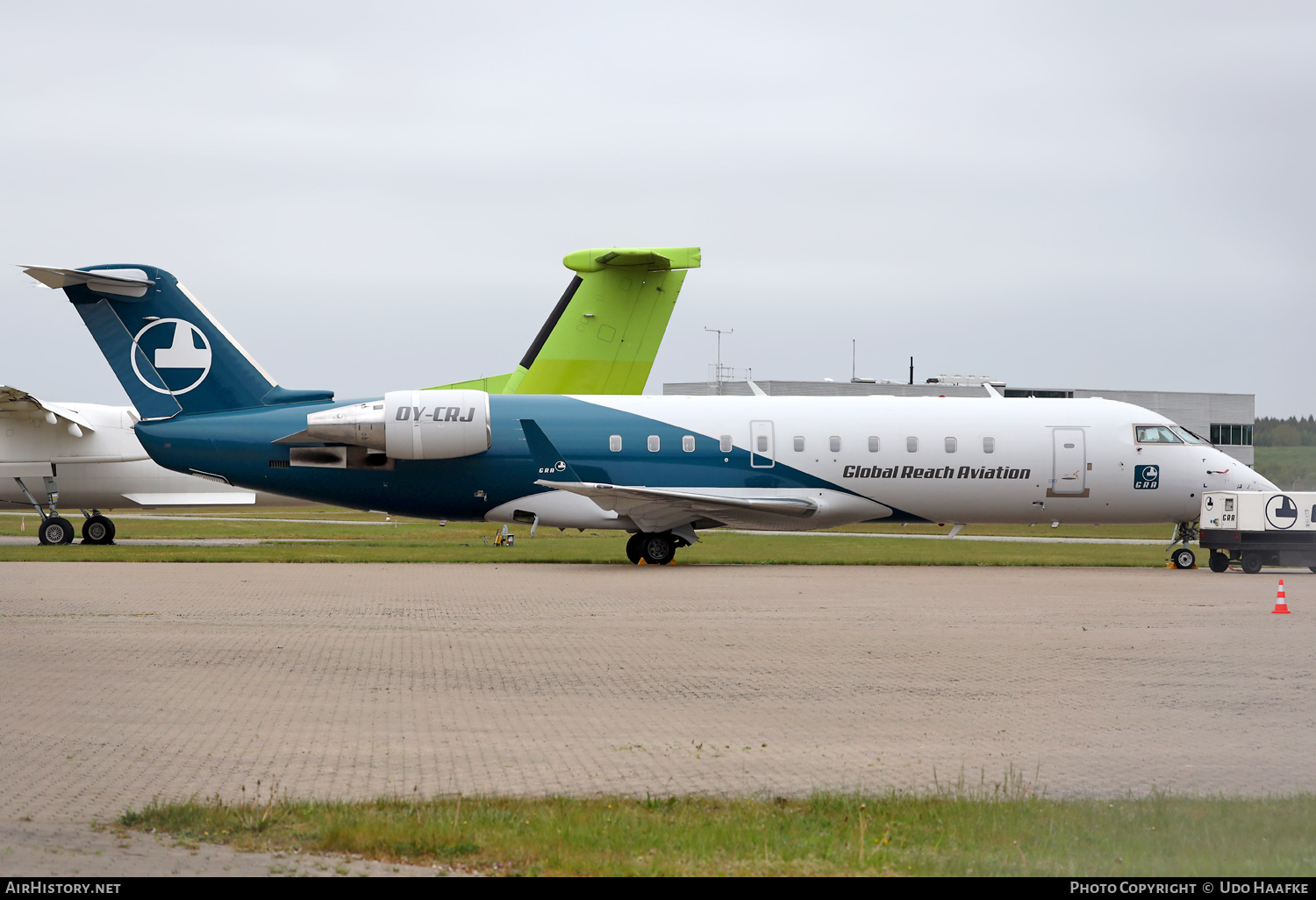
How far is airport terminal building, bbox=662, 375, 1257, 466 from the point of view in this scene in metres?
63.7

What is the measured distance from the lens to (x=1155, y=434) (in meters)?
25.4

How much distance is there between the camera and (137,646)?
1185cm

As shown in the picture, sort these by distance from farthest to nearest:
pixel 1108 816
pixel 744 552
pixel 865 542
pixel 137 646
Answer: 1. pixel 865 542
2. pixel 744 552
3. pixel 137 646
4. pixel 1108 816

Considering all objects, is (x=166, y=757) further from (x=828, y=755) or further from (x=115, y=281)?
(x=115, y=281)

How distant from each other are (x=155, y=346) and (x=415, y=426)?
19.7 feet

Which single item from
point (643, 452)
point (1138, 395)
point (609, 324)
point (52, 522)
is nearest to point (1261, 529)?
point (643, 452)

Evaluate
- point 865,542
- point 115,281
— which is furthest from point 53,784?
point 865,542

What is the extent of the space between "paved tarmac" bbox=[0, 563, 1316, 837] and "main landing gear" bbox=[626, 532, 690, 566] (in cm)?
613

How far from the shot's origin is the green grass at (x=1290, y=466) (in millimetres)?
35656

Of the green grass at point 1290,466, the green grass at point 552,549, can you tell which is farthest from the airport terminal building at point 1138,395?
the green grass at point 552,549

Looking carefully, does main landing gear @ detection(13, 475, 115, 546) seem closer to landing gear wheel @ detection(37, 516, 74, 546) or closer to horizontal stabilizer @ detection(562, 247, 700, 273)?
landing gear wheel @ detection(37, 516, 74, 546)

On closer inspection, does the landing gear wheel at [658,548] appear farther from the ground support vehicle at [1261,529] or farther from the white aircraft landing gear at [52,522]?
the white aircraft landing gear at [52,522]
